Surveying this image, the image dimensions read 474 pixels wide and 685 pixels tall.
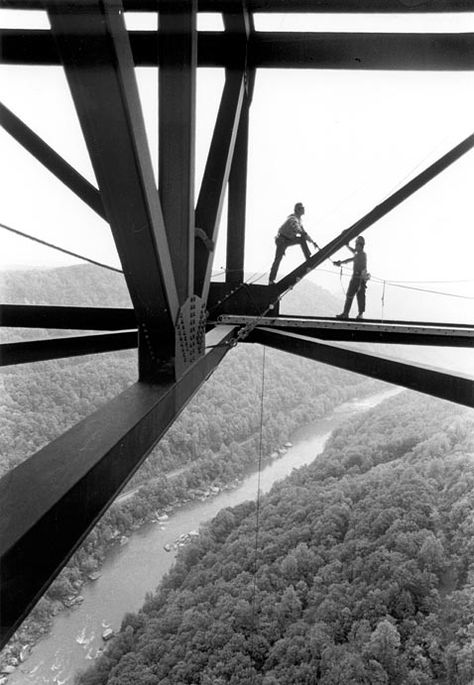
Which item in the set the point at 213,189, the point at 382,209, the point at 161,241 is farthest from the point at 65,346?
the point at 382,209

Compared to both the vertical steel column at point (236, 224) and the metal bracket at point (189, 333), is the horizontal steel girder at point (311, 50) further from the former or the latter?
the metal bracket at point (189, 333)

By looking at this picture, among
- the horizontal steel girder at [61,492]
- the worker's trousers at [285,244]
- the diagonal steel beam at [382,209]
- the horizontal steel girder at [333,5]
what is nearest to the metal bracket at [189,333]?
the horizontal steel girder at [61,492]

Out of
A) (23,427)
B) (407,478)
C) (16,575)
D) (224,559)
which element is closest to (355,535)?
(407,478)

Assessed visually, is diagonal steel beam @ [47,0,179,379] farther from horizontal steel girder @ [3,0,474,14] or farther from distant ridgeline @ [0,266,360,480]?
distant ridgeline @ [0,266,360,480]

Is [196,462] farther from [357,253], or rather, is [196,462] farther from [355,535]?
[357,253]

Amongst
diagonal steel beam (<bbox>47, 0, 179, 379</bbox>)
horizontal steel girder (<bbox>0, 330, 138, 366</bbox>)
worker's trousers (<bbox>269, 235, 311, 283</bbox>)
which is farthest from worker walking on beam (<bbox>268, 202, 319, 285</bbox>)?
diagonal steel beam (<bbox>47, 0, 179, 379</bbox>)

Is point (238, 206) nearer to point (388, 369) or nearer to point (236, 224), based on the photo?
point (236, 224)

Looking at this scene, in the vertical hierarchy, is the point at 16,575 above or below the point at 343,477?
above
